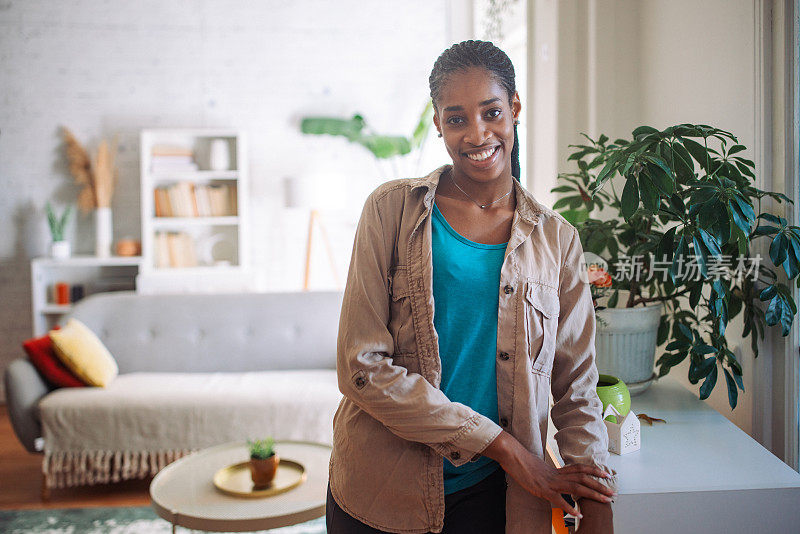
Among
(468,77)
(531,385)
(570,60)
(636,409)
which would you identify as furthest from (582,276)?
(570,60)

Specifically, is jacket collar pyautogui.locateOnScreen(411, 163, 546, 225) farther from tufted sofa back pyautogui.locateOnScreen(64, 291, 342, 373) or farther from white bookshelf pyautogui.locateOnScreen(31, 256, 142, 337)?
white bookshelf pyautogui.locateOnScreen(31, 256, 142, 337)

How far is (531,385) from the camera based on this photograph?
3.76ft

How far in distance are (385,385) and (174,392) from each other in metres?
2.45

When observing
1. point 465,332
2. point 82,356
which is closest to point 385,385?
point 465,332

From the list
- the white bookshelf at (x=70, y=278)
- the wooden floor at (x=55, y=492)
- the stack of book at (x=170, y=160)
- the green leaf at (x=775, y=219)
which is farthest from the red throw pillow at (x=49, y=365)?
the green leaf at (x=775, y=219)

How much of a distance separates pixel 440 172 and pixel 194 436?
7.73 ft

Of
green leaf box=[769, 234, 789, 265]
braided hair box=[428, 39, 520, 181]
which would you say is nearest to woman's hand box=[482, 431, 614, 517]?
braided hair box=[428, 39, 520, 181]

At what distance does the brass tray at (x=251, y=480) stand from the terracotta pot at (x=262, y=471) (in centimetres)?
2

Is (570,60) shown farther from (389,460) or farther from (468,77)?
(389,460)

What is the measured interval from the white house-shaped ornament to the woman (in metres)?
0.24

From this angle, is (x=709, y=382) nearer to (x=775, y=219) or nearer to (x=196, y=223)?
(x=775, y=219)

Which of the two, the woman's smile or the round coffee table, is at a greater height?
the woman's smile

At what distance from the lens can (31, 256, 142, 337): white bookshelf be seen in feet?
15.9

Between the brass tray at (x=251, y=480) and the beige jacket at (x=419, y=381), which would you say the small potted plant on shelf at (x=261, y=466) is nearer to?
the brass tray at (x=251, y=480)
